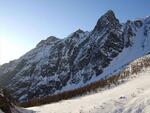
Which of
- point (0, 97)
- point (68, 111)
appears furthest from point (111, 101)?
point (0, 97)

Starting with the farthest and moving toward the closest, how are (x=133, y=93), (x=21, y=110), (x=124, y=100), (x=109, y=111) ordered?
1. (x=21, y=110)
2. (x=133, y=93)
3. (x=124, y=100)
4. (x=109, y=111)

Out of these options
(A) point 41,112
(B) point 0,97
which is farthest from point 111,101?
(B) point 0,97

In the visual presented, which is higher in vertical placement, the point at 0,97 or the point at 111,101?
the point at 0,97

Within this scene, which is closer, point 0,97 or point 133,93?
point 133,93

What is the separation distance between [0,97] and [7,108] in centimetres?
168

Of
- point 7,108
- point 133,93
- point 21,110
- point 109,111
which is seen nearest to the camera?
point 109,111

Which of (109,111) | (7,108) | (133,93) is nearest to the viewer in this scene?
(109,111)

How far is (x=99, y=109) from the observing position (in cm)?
2459

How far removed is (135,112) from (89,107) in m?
6.40

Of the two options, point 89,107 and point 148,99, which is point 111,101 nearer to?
point 89,107

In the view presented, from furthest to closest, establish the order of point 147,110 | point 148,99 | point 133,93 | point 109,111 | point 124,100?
point 133,93, point 124,100, point 109,111, point 148,99, point 147,110

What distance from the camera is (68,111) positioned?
27.8 metres

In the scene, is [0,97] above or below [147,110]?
above

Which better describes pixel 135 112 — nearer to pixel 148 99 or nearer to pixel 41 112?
pixel 148 99
